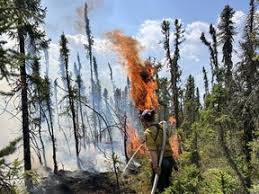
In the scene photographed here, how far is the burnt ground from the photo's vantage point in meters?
34.8

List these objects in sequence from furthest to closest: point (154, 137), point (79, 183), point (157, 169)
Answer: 1. point (79, 183)
2. point (154, 137)
3. point (157, 169)

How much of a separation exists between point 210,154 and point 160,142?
1643 centimetres

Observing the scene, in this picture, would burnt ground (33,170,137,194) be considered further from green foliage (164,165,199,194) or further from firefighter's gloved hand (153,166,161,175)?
firefighter's gloved hand (153,166,161,175)

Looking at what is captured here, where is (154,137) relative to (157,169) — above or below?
above

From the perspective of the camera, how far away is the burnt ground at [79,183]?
34.8 m

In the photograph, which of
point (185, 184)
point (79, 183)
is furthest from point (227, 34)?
point (185, 184)

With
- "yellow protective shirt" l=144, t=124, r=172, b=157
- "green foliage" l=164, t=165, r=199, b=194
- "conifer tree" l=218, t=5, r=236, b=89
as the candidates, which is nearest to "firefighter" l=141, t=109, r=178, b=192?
"yellow protective shirt" l=144, t=124, r=172, b=157

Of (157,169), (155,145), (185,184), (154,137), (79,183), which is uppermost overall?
(154,137)

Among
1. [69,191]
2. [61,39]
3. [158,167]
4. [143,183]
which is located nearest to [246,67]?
[143,183]

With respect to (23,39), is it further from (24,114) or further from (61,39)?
(61,39)

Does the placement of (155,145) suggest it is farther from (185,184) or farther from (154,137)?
(185,184)

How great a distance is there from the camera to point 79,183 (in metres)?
37.5

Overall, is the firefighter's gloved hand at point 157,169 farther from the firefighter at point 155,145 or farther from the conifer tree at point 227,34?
the conifer tree at point 227,34

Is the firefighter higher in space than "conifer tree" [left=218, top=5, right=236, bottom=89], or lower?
lower
